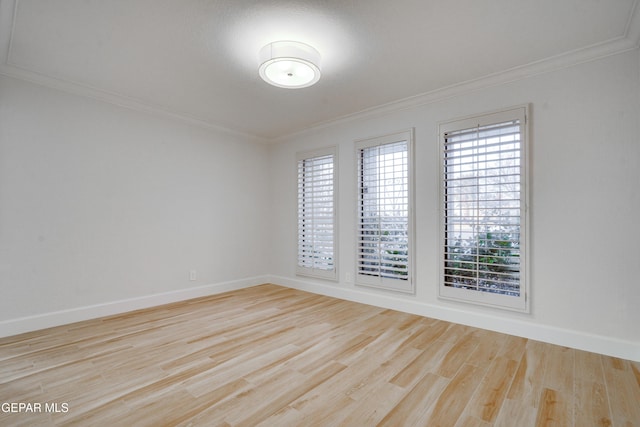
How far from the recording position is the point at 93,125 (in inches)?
138

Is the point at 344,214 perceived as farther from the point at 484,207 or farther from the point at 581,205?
the point at 581,205

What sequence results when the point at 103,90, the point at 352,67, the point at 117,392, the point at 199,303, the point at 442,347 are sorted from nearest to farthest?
the point at 117,392 → the point at 442,347 → the point at 352,67 → the point at 103,90 → the point at 199,303

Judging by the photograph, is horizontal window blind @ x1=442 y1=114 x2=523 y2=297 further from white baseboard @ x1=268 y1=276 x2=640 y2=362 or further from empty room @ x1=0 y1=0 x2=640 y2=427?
white baseboard @ x1=268 y1=276 x2=640 y2=362

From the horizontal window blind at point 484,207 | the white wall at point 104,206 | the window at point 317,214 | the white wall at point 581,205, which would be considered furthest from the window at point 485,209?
the white wall at point 104,206

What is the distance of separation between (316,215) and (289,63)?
2565 millimetres

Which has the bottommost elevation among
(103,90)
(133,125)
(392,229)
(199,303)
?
(199,303)

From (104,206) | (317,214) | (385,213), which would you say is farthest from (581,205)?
(104,206)

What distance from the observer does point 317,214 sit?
4.77 metres

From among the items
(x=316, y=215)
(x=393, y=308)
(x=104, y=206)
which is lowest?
(x=393, y=308)

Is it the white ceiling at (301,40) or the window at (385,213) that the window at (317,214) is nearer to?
the window at (385,213)

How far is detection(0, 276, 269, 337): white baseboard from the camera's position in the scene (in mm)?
2982

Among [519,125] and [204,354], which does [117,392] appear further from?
[519,125]

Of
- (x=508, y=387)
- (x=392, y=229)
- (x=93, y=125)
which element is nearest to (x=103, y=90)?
(x=93, y=125)

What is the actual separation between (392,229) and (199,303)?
2734mm
